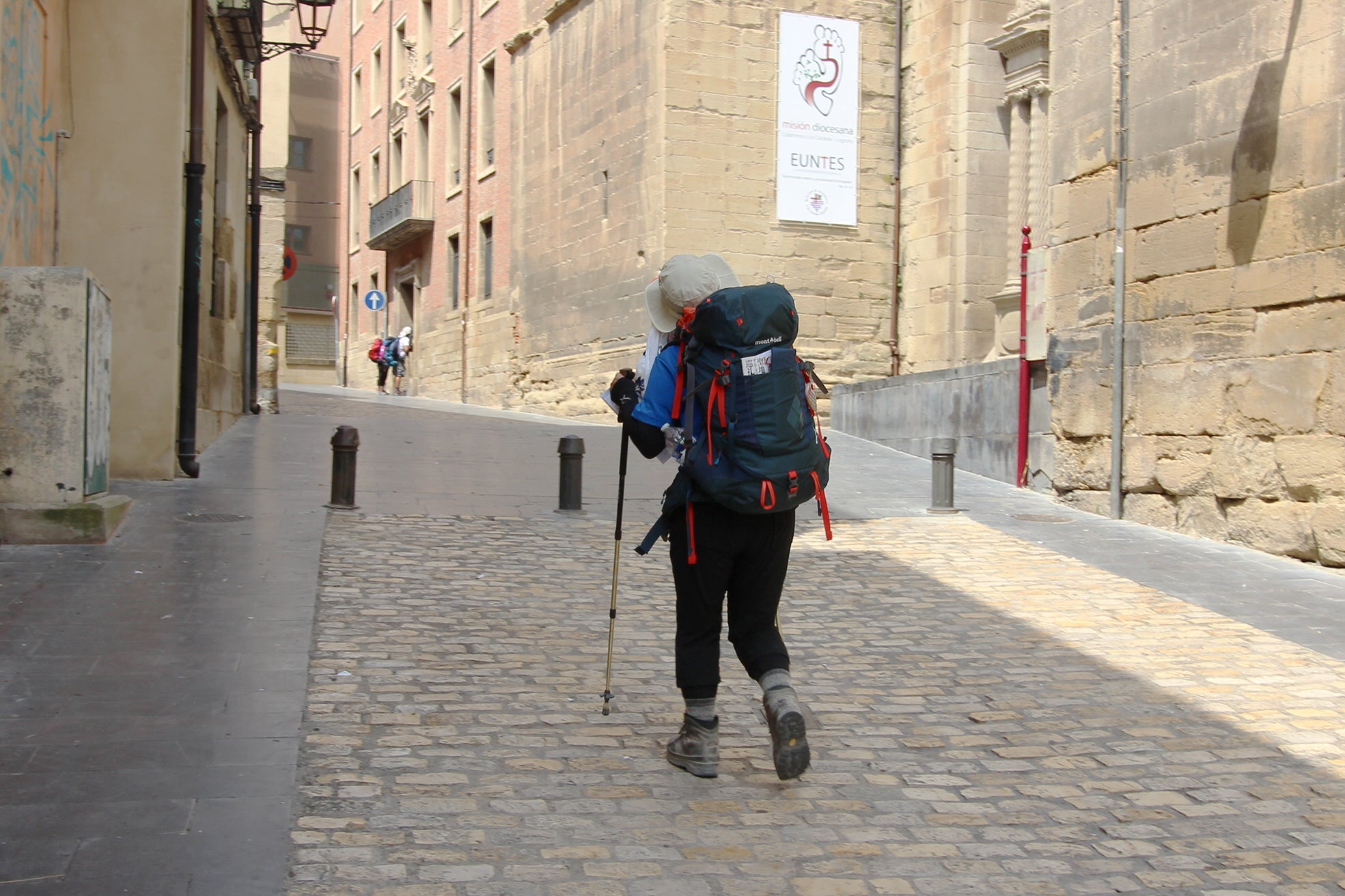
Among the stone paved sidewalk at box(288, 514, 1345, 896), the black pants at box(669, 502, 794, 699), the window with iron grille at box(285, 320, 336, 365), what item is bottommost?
the stone paved sidewalk at box(288, 514, 1345, 896)

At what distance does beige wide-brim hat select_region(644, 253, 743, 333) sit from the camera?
4.50 metres

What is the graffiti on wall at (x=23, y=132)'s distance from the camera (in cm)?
814

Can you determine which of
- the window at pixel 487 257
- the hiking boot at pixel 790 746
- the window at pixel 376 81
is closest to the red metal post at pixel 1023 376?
the hiking boot at pixel 790 746

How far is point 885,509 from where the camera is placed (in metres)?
11.3

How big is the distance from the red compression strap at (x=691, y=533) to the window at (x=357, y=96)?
38163 millimetres

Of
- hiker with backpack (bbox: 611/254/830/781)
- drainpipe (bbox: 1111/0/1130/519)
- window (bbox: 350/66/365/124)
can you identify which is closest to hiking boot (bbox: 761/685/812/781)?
hiker with backpack (bbox: 611/254/830/781)

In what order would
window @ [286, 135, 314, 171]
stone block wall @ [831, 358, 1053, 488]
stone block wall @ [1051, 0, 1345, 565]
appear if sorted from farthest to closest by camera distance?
window @ [286, 135, 314, 171] → stone block wall @ [831, 358, 1053, 488] → stone block wall @ [1051, 0, 1345, 565]

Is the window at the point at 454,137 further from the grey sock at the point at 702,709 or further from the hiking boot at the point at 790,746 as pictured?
the hiking boot at the point at 790,746

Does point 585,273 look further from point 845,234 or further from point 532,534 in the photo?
point 532,534

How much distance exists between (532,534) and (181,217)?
12.9 feet

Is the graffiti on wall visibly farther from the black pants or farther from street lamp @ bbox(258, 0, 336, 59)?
the black pants

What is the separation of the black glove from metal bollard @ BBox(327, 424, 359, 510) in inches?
207

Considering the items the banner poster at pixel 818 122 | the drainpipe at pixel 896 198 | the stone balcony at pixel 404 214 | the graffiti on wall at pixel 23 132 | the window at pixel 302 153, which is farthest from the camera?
the window at pixel 302 153

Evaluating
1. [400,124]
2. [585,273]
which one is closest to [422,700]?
[585,273]
